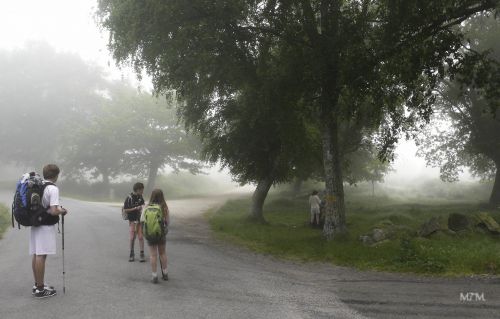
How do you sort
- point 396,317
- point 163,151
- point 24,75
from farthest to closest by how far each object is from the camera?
point 24,75
point 163,151
point 396,317

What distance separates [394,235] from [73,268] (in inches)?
370

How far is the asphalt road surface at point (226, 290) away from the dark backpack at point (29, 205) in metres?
1.37

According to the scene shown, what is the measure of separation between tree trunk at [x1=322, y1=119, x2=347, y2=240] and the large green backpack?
23.0ft

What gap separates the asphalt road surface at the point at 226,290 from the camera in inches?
264

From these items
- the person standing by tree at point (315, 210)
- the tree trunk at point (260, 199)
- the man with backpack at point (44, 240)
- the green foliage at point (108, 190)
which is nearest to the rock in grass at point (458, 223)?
the person standing by tree at point (315, 210)

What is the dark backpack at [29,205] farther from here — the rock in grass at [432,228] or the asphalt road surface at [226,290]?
the rock in grass at [432,228]

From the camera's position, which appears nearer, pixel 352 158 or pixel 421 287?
pixel 421 287

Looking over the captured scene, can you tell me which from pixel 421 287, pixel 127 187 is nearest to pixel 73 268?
pixel 421 287

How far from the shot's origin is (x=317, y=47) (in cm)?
1281

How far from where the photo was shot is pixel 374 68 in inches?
480

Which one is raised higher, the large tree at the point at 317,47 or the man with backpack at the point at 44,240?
the large tree at the point at 317,47

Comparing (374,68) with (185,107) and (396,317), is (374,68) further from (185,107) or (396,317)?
(185,107)

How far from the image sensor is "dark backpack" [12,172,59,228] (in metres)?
7.21

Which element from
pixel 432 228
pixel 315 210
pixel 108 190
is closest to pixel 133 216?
pixel 432 228
